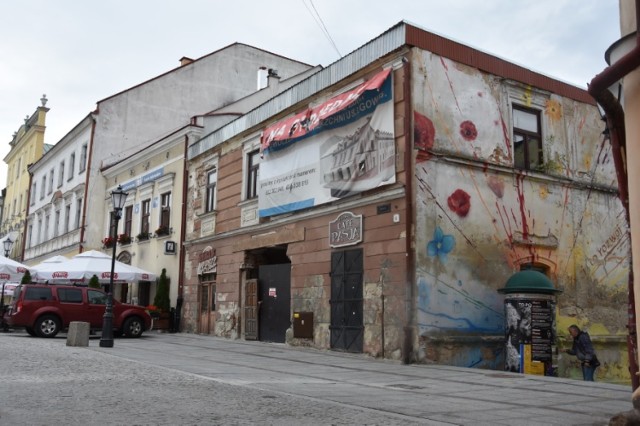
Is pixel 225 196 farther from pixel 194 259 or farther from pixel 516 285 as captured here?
pixel 516 285

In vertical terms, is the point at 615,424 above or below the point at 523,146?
below

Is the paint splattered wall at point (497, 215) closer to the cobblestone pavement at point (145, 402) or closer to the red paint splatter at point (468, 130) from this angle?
the red paint splatter at point (468, 130)

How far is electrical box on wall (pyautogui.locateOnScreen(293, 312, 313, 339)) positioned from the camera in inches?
640

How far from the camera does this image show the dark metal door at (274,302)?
58.4 ft

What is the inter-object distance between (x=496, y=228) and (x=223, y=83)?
70.0 feet

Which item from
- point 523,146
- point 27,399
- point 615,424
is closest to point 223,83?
point 523,146

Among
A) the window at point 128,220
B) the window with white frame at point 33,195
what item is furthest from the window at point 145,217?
the window with white frame at point 33,195

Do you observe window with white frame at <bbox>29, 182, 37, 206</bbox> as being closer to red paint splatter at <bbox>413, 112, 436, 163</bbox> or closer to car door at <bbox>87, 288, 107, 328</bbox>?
car door at <bbox>87, 288, 107, 328</bbox>

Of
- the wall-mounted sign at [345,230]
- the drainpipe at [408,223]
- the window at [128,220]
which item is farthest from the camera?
the window at [128,220]

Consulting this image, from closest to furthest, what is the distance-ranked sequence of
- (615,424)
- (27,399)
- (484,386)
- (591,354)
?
(615,424) → (27,399) → (484,386) → (591,354)

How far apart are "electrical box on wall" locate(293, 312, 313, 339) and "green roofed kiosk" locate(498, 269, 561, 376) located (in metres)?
5.28

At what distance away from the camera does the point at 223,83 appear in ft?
108

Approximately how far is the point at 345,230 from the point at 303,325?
2909mm

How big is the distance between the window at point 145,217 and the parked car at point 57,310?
760 centimetres
